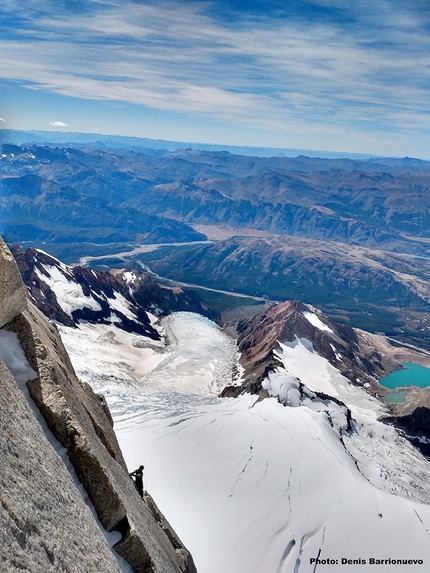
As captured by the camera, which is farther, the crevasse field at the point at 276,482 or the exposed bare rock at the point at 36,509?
the crevasse field at the point at 276,482

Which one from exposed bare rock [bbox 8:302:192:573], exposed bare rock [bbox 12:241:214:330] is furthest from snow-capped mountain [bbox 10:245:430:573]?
exposed bare rock [bbox 12:241:214:330]

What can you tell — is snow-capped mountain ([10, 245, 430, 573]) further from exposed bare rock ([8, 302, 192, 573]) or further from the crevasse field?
exposed bare rock ([8, 302, 192, 573])

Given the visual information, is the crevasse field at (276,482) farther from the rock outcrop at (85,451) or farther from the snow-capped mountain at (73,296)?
the snow-capped mountain at (73,296)

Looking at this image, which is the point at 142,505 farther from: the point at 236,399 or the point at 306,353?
the point at 306,353

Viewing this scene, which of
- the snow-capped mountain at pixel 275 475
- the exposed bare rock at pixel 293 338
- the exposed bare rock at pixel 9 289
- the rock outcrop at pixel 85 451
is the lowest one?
the exposed bare rock at pixel 293 338

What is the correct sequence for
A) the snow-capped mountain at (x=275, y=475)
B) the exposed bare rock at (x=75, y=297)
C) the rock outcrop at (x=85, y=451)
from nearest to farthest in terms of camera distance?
1. the rock outcrop at (x=85, y=451)
2. the snow-capped mountain at (x=275, y=475)
3. the exposed bare rock at (x=75, y=297)

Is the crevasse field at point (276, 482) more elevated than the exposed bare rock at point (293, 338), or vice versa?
the crevasse field at point (276, 482)

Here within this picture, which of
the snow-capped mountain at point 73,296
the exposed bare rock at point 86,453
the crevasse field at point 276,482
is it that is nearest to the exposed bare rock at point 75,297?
the snow-capped mountain at point 73,296
